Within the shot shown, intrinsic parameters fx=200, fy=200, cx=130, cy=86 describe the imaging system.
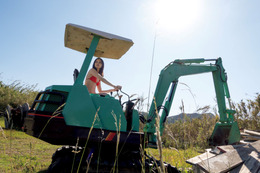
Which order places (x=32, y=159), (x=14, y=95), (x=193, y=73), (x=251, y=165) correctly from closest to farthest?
1. (x=251, y=165)
2. (x=32, y=159)
3. (x=193, y=73)
4. (x=14, y=95)

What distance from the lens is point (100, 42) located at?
4445 millimetres

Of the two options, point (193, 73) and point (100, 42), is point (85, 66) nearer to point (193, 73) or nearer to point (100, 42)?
point (100, 42)

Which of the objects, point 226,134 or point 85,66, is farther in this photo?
point 226,134

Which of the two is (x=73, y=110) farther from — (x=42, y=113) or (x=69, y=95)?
(x=42, y=113)

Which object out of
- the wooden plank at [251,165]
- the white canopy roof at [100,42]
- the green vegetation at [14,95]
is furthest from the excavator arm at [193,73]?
the green vegetation at [14,95]

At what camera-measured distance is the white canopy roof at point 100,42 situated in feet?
12.7

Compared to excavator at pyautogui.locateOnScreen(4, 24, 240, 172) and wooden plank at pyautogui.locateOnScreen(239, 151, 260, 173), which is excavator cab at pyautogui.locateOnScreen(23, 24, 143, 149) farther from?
wooden plank at pyautogui.locateOnScreen(239, 151, 260, 173)

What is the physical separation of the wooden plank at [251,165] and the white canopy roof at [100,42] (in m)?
3.03

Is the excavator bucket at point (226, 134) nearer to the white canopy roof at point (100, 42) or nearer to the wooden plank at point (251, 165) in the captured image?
the wooden plank at point (251, 165)

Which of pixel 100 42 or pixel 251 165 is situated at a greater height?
pixel 100 42

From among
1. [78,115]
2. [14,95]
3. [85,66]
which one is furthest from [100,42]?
[14,95]

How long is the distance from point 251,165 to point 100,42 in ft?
12.0

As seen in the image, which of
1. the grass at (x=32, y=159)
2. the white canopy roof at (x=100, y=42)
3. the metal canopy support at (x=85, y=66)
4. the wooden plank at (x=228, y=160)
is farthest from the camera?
the white canopy roof at (x=100, y=42)

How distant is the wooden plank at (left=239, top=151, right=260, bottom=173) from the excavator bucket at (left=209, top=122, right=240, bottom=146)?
2.29 m
